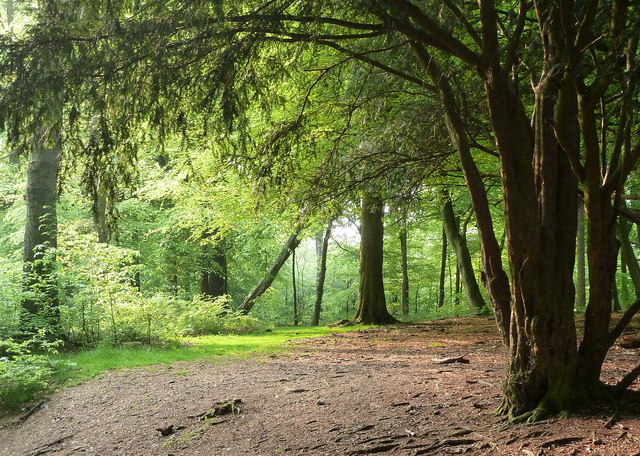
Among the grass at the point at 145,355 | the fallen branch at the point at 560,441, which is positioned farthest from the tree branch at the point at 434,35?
the grass at the point at 145,355

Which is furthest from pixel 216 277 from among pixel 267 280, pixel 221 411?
pixel 221 411

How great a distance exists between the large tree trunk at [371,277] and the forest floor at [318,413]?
14.6 feet

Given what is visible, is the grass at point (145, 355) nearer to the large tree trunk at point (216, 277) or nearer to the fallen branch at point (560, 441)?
the fallen branch at point (560, 441)

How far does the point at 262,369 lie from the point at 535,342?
4.42m

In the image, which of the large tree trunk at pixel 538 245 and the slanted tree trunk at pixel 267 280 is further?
the slanted tree trunk at pixel 267 280

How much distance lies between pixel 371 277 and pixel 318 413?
25.8 ft

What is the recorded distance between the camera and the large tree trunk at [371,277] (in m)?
12.1

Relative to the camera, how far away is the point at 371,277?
474 inches

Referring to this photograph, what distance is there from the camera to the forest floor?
3061 mm

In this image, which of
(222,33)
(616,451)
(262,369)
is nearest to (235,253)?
(262,369)

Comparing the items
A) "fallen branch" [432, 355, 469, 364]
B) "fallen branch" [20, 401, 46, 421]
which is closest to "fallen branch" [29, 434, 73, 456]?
"fallen branch" [20, 401, 46, 421]

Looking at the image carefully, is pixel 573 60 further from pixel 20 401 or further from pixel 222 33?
pixel 20 401

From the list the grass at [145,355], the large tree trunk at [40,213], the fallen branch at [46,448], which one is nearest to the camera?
the fallen branch at [46,448]

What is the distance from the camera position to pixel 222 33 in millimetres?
3502
